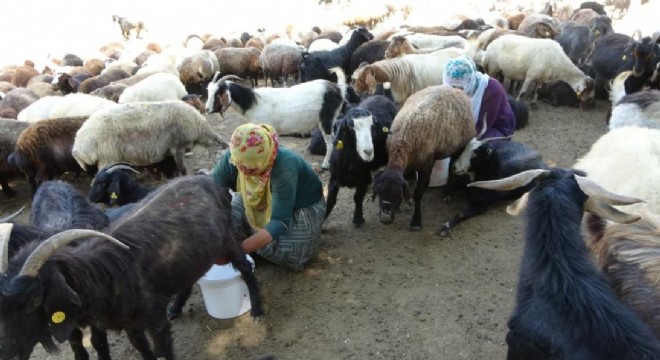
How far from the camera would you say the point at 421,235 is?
500 centimetres

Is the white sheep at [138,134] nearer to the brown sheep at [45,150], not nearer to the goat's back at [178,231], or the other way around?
the brown sheep at [45,150]

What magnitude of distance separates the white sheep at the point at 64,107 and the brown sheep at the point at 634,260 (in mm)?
6821

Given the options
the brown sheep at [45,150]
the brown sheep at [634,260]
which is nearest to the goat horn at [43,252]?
the brown sheep at [634,260]

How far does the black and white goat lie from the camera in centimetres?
663

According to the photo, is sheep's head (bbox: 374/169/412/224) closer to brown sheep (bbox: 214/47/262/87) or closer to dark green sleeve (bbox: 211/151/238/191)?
dark green sleeve (bbox: 211/151/238/191)

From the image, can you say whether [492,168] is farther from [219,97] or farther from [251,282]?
[219,97]

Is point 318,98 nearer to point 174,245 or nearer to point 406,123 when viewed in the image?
point 406,123

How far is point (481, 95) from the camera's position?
5969 millimetres

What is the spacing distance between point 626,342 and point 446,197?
386cm

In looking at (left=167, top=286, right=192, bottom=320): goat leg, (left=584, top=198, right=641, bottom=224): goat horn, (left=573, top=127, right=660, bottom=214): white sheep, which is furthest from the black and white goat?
(left=584, top=198, right=641, bottom=224): goat horn

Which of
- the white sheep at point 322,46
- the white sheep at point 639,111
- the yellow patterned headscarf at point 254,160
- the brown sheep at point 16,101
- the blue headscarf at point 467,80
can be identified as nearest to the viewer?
the yellow patterned headscarf at point 254,160

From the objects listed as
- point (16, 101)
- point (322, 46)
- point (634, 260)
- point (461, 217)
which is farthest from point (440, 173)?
point (16, 101)

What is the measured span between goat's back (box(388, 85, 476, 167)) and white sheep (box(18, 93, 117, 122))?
4799 mm

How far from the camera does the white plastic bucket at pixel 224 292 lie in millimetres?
3674
